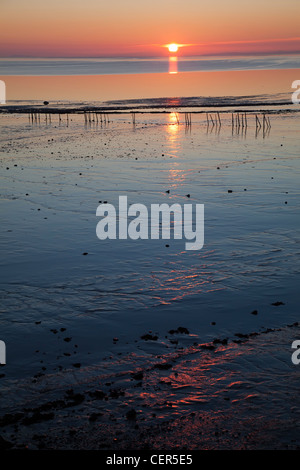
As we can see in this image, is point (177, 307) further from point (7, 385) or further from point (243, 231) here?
point (243, 231)

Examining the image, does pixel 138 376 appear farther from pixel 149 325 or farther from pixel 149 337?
pixel 149 325

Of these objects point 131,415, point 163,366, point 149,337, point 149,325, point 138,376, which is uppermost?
A: point 149,325

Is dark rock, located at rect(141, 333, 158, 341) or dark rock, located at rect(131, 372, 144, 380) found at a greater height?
dark rock, located at rect(141, 333, 158, 341)

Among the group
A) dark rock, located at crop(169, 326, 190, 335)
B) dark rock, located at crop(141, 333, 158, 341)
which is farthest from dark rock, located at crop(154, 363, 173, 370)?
dark rock, located at crop(169, 326, 190, 335)

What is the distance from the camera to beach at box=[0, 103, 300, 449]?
10.2 metres

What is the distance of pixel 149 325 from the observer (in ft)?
47.6

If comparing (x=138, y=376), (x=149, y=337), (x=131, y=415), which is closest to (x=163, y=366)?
(x=138, y=376)

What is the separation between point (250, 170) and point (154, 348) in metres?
29.7

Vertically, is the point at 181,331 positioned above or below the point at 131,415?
above

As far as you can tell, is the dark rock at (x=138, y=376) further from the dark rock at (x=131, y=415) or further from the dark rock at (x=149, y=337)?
the dark rock at (x=149, y=337)

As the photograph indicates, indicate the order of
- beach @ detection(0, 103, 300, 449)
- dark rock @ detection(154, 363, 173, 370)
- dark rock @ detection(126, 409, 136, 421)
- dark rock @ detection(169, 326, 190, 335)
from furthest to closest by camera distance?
dark rock @ detection(169, 326, 190, 335) → dark rock @ detection(154, 363, 173, 370) → dark rock @ detection(126, 409, 136, 421) → beach @ detection(0, 103, 300, 449)

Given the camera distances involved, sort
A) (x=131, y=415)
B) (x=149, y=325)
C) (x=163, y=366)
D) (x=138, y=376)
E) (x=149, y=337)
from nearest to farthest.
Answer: (x=131, y=415), (x=138, y=376), (x=163, y=366), (x=149, y=337), (x=149, y=325)

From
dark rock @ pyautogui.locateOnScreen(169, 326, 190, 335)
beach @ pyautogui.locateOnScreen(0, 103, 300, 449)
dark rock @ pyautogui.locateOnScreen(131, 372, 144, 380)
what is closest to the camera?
beach @ pyautogui.locateOnScreen(0, 103, 300, 449)

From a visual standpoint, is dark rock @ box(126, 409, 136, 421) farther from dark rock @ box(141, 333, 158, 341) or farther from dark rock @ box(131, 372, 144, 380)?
dark rock @ box(141, 333, 158, 341)
